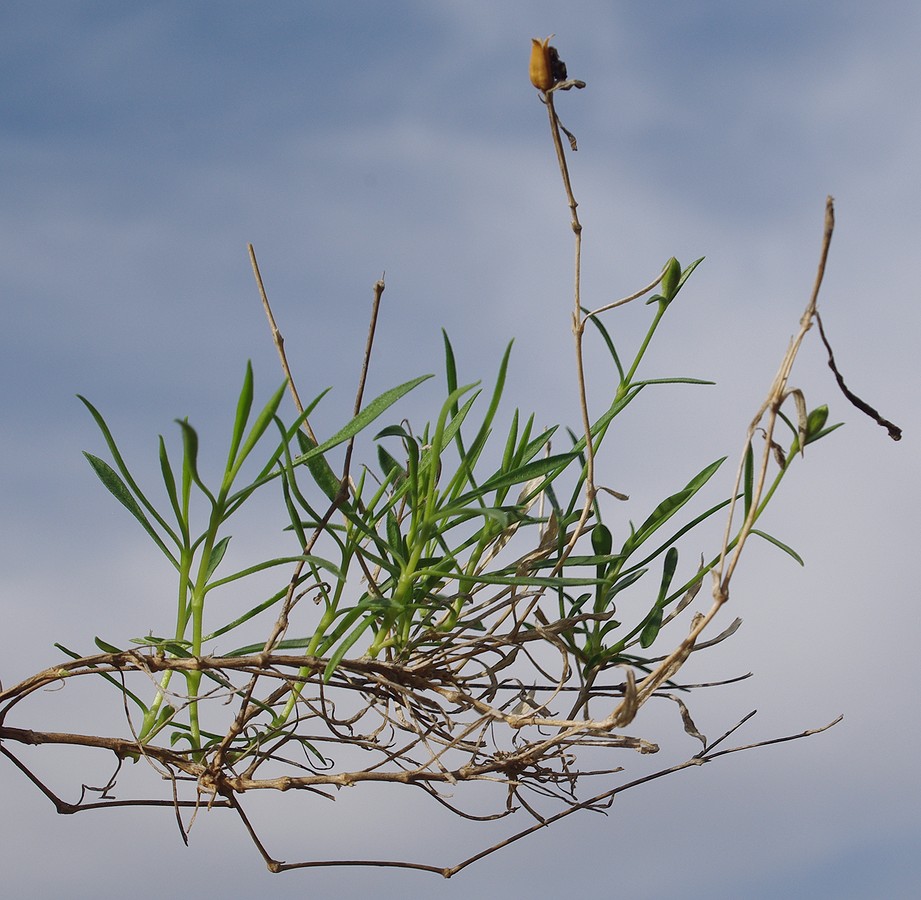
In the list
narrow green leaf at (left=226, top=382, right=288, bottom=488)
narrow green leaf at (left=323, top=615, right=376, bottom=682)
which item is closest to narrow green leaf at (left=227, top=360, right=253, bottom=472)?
narrow green leaf at (left=226, top=382, right=288, bottom=488)

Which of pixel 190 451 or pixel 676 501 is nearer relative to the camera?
pixel 190 451

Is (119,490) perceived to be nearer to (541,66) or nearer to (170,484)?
(170,484)

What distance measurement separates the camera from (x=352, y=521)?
0.66m

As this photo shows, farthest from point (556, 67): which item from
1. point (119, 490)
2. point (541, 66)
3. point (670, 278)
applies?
point (119, 490)

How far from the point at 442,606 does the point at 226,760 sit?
18 centimetres

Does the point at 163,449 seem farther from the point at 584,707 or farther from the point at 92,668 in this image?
the point at 584,707

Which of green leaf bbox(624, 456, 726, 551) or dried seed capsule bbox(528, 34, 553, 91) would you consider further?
green leaf bbox(624, 456, 726, 551)

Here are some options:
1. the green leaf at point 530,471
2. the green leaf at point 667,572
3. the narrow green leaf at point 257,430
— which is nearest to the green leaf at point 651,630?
the green leaf at point 667,572

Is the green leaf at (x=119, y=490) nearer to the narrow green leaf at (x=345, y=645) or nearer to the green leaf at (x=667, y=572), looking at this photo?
the narrow green leaf at (x=345, y=645)

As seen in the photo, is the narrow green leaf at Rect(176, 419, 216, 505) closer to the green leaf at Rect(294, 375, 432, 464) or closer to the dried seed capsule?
the green leaf at Rect(294, 375, 432, 464)

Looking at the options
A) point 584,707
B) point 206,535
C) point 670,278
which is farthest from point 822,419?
point 206,535

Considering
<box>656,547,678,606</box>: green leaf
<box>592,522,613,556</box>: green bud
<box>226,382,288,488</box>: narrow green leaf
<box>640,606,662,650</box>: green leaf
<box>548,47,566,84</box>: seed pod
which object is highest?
<box>548,47,566,84</box>: seed pod

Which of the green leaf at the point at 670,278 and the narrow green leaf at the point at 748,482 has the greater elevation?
the green leaf at the point at 670,278

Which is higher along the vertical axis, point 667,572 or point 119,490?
point 119,490
